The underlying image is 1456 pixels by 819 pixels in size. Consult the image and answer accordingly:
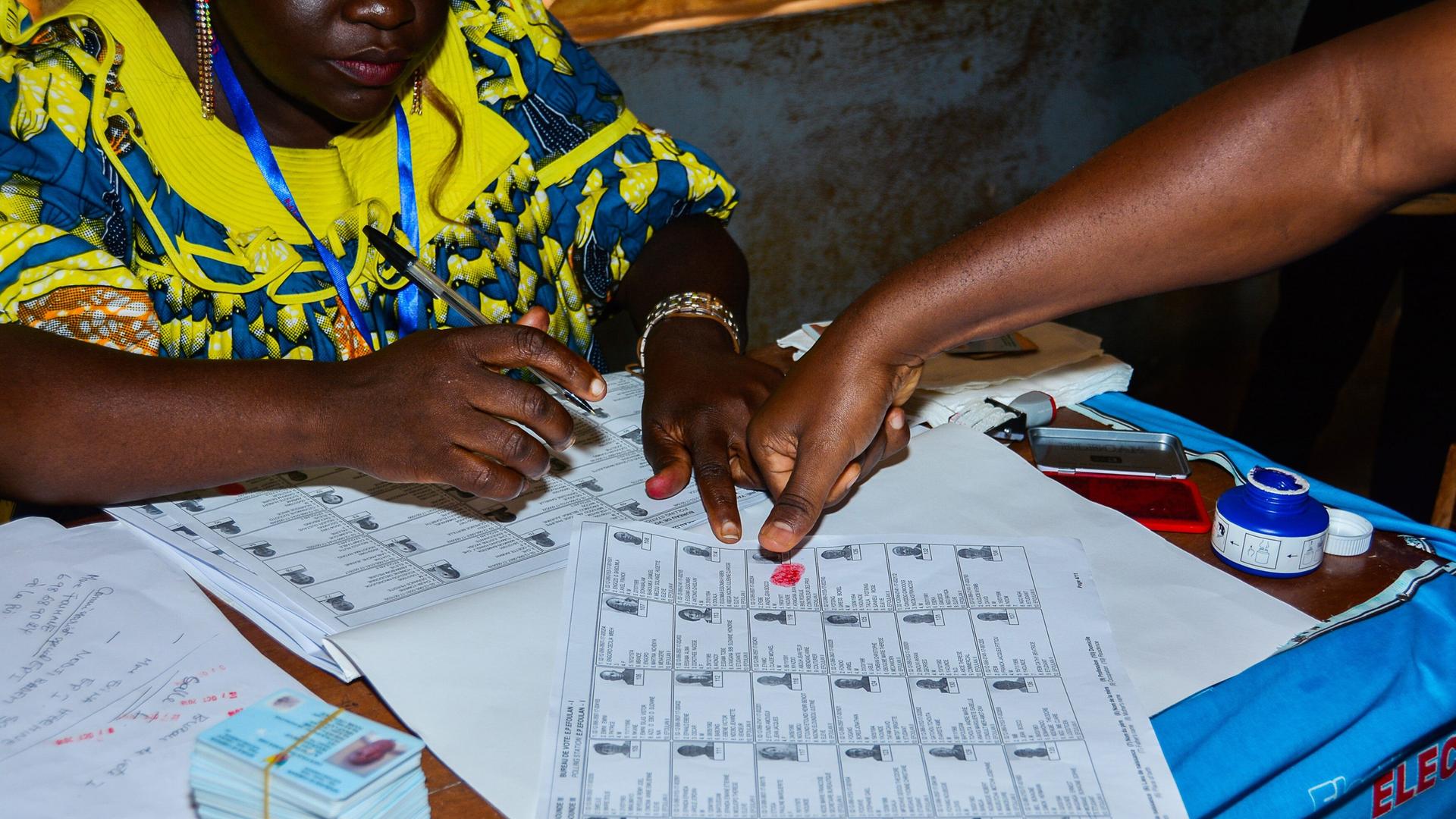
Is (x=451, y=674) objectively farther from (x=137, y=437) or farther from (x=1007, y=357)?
(x=1007, y=357)

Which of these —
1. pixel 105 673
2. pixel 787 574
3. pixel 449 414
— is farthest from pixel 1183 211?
pixel 105 673

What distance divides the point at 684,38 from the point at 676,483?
5.12 feet

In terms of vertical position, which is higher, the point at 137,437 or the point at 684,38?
the point at 684,38

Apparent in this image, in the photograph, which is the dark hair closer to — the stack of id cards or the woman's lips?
the woman's lips

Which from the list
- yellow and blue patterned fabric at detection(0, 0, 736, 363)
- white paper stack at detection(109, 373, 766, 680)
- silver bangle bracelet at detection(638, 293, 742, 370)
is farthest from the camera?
silver bangle bracelet at detection(638, 293, 742, 370)

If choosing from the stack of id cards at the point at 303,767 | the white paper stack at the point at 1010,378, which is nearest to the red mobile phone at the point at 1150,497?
the white paper stack at the point at 1010,378

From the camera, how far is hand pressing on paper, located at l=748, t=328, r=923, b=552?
0.97 m

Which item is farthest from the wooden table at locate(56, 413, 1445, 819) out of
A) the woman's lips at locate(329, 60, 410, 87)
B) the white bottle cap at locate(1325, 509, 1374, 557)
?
the woman's lips at locate(329, 60, 410, 87)

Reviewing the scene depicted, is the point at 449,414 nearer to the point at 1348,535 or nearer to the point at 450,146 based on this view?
the point at 450,146

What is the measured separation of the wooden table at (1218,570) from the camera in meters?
0.71

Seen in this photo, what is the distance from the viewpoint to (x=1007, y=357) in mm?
1332

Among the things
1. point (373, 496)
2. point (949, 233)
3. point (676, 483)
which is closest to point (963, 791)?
point (676, 483)

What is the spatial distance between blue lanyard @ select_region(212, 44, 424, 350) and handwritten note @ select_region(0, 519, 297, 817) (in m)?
0.41

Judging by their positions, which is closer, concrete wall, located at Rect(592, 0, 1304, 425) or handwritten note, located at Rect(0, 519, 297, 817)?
handwritten note, located at Rect(0, 519, 297, 817)
